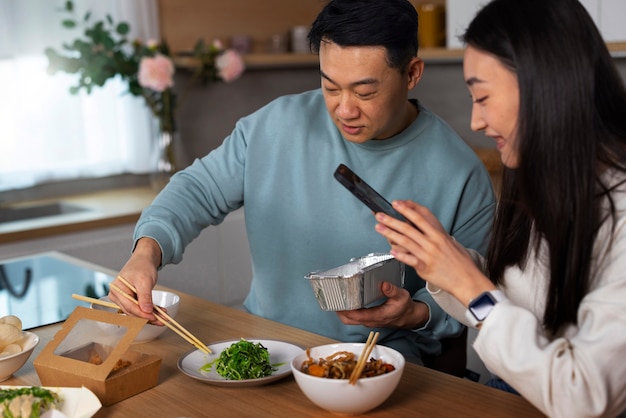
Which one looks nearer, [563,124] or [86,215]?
[563,124]

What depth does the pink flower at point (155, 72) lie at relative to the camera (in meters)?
3.02

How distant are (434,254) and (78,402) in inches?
22.3

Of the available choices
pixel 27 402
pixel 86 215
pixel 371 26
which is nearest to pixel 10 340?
pixel 27 402

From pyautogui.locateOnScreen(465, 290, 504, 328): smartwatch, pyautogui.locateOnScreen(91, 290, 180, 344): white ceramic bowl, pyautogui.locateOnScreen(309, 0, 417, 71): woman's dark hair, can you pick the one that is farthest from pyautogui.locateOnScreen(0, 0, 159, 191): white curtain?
pyautogui.locateOnScreen(465, 290, 504, 328): smartwatch

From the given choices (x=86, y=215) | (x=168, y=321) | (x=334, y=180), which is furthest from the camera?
(x=86, y=215)

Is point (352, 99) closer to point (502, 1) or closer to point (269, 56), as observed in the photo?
point (502, 1)

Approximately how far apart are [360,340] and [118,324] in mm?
676

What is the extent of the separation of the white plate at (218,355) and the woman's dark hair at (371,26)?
2.01 ft

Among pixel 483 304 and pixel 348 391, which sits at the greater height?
pixel 483 304

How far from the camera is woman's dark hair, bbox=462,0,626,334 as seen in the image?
1.12 metres

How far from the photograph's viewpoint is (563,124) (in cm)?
113

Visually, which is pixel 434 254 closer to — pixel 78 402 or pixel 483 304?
pixel 483 304

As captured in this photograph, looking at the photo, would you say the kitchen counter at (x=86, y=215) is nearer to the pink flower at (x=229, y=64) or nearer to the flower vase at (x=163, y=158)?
the flower vase at (x=163, y=158)

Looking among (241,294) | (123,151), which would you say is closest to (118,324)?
(241,294)
